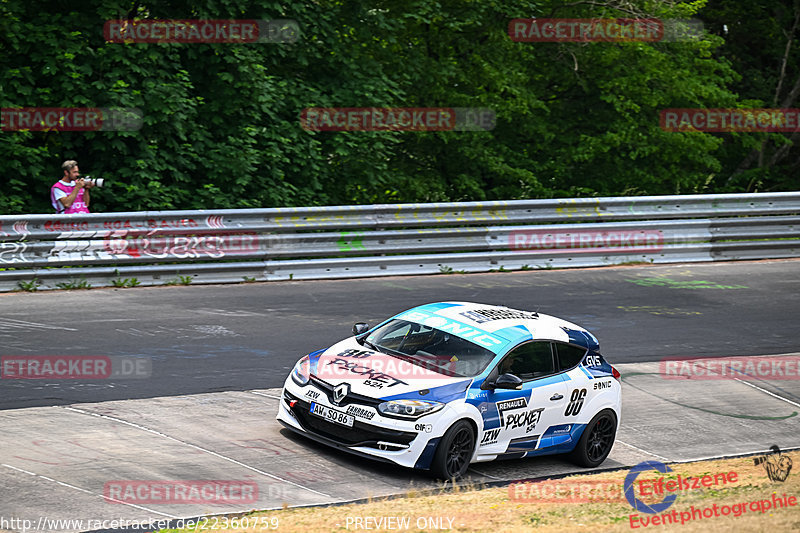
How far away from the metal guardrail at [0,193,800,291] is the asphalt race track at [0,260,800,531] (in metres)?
0.37

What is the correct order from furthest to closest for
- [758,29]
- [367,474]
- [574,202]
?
1. [758,29]
2. [574,202]
3. [367,474]

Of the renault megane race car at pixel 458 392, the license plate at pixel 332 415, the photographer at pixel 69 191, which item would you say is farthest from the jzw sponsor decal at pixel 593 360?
the photographer at pixel 69 191

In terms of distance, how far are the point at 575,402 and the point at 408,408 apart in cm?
210

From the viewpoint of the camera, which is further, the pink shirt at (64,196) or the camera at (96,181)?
the camera at (96,181)

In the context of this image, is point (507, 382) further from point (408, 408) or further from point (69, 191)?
point (69, 191)

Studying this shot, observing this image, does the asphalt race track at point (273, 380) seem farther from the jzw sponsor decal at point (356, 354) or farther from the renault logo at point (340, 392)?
the jzw sponsor decal at point (356, 354)

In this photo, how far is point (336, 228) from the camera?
1783 centimetres

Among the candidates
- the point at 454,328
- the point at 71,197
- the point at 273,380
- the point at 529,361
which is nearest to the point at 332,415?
the point at 454,328

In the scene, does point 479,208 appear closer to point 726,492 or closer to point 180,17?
point 180,17

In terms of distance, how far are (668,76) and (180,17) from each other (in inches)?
425

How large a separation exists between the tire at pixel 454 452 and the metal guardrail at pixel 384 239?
7948 mm

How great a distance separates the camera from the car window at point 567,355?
10.8m

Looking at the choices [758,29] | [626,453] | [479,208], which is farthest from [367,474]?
[758,29]

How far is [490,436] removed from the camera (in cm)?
994
